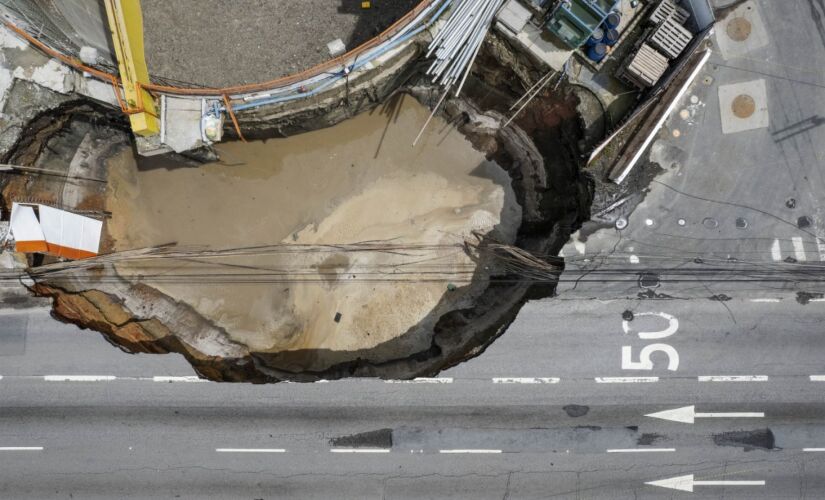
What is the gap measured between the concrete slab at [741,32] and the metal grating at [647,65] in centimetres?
242

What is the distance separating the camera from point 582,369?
1487cm

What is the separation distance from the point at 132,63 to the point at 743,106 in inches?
720

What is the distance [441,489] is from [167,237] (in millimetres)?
12268

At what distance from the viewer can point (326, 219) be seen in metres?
16.9

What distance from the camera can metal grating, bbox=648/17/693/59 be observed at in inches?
558

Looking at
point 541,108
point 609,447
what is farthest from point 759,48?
point 609,447

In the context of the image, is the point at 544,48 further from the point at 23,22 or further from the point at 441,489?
the point at 23,22

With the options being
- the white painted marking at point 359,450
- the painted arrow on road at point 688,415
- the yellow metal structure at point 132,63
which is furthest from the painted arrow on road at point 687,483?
the yellow metal structure at point 132,63

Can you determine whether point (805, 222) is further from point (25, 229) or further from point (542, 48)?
point (25, 229)

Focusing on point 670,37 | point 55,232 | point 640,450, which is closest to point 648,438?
point 640,450

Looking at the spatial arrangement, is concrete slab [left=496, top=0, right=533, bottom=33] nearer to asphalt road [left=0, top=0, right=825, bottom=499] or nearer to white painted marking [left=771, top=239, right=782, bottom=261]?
asphalt road [left=0, top=0, right=825, bottom=499]

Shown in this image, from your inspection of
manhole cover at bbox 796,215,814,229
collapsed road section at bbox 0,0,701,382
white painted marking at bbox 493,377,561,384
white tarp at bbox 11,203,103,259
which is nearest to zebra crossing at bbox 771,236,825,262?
manhole cover at bbox 796,215,814,229

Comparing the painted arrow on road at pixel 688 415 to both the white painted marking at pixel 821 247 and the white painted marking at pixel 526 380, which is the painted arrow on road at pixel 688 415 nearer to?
the white painted marking at pixel 526 380

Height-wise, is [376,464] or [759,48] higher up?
[759,48]
